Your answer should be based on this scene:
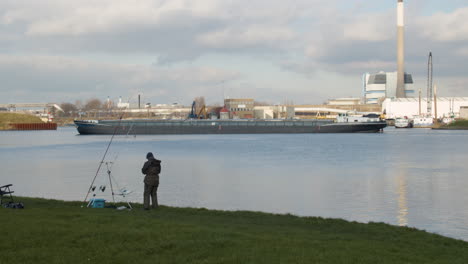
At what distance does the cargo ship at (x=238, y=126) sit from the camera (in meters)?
97.1

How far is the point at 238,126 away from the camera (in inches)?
3964

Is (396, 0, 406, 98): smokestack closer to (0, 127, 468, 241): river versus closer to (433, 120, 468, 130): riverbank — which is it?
(433, 120, 468, 130): riverbank

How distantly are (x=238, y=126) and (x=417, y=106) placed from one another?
215 feet

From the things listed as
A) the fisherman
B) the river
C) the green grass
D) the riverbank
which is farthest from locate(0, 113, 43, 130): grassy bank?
the fisherman

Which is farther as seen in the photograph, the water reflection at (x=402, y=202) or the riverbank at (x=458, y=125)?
the riverbank at (x=458, y=125)

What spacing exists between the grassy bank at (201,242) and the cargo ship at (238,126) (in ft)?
287

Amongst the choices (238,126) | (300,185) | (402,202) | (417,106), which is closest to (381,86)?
(417,106)

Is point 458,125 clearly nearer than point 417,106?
Yes

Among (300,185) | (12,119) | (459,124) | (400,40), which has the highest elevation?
(400,40)

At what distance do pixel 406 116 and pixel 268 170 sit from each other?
394ft

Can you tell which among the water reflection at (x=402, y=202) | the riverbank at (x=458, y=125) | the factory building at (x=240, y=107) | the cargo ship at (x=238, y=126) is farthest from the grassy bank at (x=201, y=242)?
the factory building at (x=240, y=107)

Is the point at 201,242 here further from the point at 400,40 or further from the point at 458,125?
the point at 400,40

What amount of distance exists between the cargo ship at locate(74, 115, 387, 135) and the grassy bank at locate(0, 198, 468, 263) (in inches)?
3439

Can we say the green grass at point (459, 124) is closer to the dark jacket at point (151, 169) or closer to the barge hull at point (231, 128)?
the barge hull at point (231, 128)
